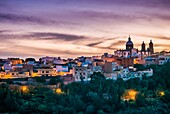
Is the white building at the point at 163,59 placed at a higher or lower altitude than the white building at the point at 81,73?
higher

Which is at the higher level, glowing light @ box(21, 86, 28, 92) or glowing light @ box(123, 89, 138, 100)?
glowing light @ box(21, 86, 28, 92)

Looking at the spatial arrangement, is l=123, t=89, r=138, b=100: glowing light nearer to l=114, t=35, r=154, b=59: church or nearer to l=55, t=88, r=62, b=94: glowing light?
l=55, t=88, r=62, b=94: glowing light

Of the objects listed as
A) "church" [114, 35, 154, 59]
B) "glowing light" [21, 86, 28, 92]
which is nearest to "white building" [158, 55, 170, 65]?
"church" [114, 35, 154, 59]

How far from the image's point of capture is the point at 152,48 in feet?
137

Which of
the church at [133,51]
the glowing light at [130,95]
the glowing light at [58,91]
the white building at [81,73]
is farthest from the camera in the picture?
the church at [133,51]

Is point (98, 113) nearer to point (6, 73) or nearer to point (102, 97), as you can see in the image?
point (102, 97)

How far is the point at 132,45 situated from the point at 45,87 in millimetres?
22463

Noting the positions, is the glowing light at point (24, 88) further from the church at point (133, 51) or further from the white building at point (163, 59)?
the church at point (133, 51)

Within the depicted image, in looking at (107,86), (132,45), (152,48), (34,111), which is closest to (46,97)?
(34,111)

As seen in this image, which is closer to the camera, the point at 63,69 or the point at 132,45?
the point at 63,69

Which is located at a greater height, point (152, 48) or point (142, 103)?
point (152, 48)

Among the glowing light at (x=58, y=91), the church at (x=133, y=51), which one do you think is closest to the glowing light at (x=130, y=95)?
the glowing light at (x=58, y=91)

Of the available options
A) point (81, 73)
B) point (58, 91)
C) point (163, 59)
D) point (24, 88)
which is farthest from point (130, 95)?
Answer: point (163, 59)

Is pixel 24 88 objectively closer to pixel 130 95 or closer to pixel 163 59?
pixel 130 95
